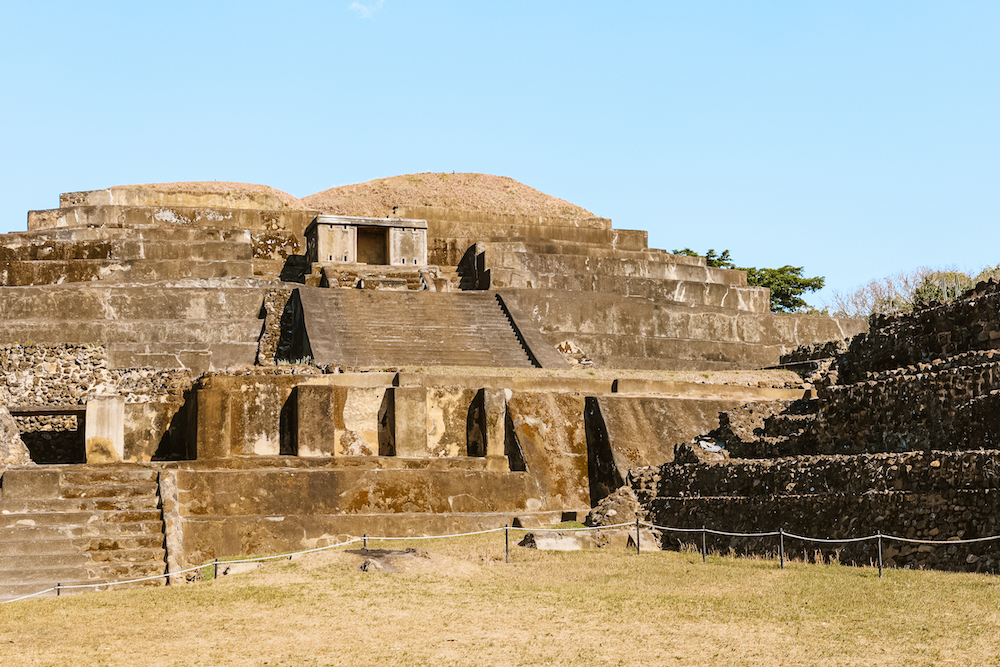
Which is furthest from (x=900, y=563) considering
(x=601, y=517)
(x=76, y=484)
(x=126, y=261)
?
(x=126, y=261)

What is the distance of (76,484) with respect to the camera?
1445 cm

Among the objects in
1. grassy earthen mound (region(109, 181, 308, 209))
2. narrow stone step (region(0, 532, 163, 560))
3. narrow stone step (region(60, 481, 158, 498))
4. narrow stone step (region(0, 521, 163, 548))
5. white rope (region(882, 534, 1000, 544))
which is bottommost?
narrow stone step (region(0, 532, 163, 560))

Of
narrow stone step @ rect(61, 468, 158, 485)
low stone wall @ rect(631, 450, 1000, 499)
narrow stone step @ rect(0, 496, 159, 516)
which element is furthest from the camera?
narrow stone step @ rect(61, 468, 158, 485)

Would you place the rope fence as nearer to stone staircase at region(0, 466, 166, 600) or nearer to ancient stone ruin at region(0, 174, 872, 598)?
stone staircase at region(0, 466, 166, 600)

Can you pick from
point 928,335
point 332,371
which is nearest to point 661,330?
point 332,371

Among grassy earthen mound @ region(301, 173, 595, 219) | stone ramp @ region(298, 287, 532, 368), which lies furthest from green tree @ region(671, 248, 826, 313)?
stone ramp @ region(298, 287, 532, 368)

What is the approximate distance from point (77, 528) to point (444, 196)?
84.7 feet

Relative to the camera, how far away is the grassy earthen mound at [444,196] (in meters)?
36.8

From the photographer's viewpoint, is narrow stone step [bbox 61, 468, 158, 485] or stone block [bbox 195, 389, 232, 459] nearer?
narrow stone step [bbox 61, 468, 158, 485]

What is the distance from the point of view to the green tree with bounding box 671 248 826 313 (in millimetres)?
43625

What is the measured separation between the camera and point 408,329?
23125mm

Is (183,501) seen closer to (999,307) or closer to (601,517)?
(601,517)

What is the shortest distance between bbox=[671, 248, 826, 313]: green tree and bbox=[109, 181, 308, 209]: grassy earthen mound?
1410 cm

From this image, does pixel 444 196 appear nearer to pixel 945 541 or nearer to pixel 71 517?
pixel 71 517
